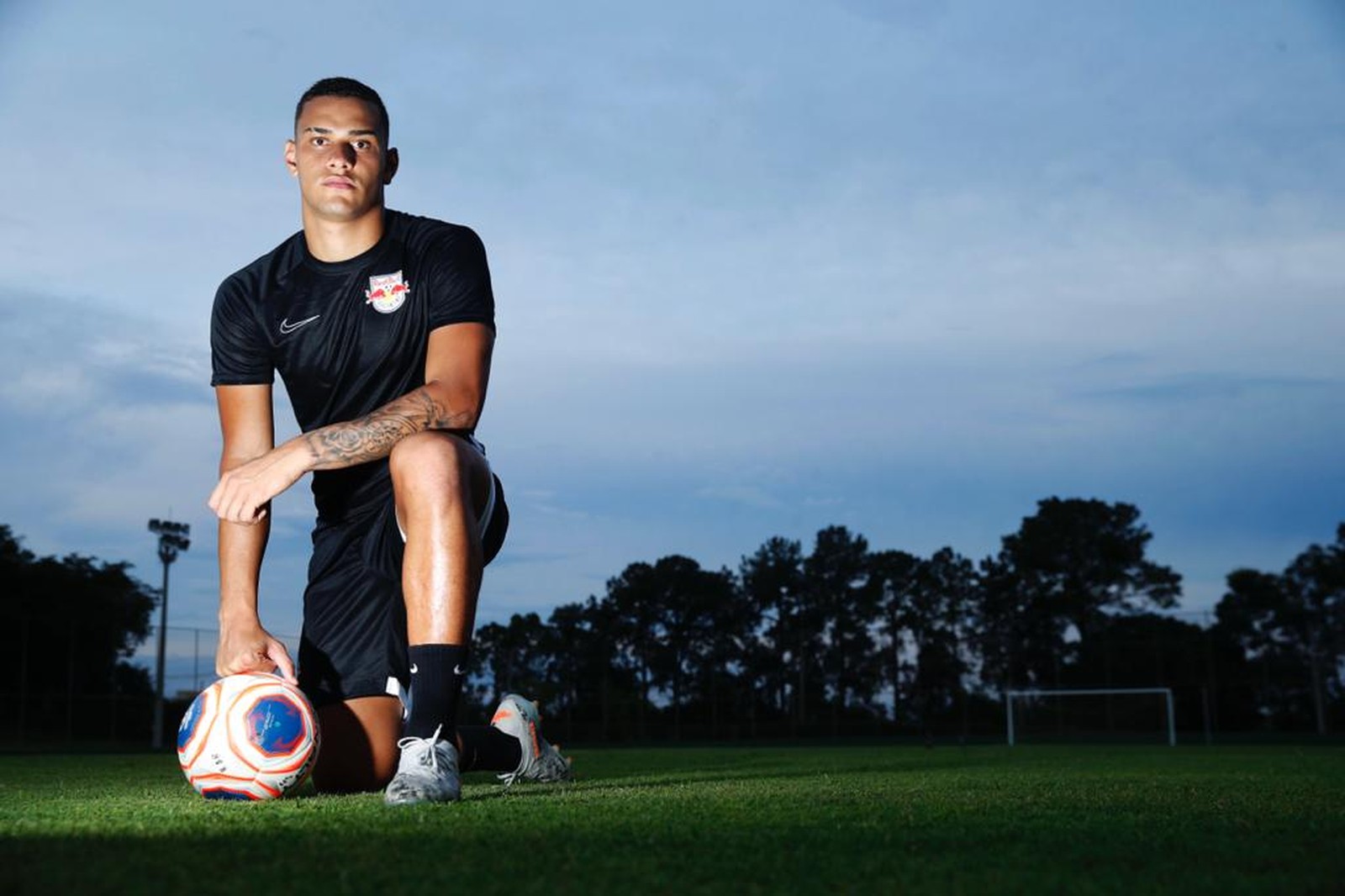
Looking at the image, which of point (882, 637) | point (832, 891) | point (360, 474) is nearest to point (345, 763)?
point (360, 474)

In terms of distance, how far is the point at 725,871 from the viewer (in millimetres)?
1918

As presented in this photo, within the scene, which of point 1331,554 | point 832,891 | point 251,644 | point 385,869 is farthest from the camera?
point 1331,554

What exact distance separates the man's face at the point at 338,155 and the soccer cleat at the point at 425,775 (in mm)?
1679

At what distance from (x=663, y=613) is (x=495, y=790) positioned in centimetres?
4811

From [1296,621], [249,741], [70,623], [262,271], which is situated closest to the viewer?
[249,741]

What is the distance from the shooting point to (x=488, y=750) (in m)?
3.78

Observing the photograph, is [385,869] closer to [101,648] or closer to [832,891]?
[832,891]

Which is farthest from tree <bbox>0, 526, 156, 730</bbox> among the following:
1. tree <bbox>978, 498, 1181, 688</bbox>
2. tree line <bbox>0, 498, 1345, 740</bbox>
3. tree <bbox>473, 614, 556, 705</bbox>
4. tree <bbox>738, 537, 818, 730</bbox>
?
tree <bbox>978, 498, 1181, 688</bbox>

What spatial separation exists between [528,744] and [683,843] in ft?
6.22

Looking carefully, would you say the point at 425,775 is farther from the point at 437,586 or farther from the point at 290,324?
the point at 290,324

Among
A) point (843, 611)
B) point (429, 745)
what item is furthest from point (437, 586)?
point (843, 611)

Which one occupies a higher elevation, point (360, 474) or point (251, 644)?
point (360, 474)

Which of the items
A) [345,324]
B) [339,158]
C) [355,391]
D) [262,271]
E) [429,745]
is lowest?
[429,745]

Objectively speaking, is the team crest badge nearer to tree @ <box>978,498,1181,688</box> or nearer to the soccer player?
the soccer player
